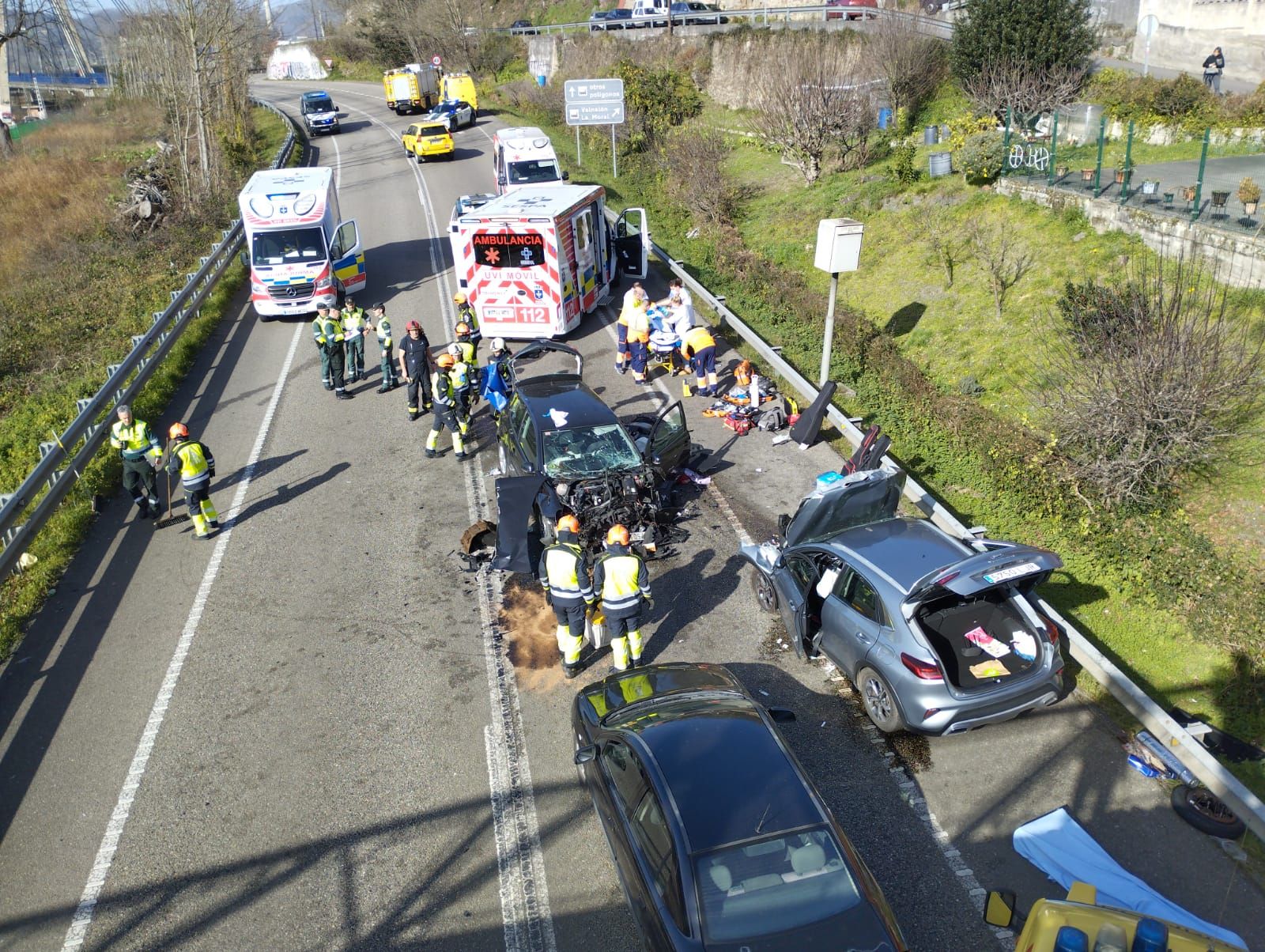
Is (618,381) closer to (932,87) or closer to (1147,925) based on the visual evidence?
(1147,925)

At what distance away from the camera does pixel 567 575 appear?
862 cm

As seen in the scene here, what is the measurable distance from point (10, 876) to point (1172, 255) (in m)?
17.6

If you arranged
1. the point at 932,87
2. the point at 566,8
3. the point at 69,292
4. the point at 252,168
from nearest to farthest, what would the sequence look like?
1. the point at 69,292
2. the point at 932,87
3. the point at 252,168
4. the point at 566,8

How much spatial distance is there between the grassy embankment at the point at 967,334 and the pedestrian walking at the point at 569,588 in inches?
190

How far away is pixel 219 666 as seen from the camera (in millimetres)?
9461

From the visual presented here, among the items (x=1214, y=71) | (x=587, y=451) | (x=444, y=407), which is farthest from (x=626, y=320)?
(x=1214, y=71)

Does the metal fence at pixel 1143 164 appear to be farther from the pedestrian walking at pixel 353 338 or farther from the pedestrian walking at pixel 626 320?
the pedestrian walking at pixel 353 338

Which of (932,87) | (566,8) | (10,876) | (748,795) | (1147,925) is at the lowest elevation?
(10,876)

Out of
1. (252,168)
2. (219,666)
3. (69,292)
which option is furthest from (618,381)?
(252,168)

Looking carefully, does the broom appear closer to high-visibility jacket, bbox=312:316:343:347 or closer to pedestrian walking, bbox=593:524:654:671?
high-visibility jacket, bbox=312:316:343:347

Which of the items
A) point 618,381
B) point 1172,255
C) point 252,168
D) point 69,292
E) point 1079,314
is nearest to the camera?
point 1079,314

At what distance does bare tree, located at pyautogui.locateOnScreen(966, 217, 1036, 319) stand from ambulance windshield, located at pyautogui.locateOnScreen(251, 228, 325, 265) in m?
13.8

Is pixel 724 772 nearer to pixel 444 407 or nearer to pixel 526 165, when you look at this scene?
pixel 444 407

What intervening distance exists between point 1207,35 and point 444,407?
87.4 ft
